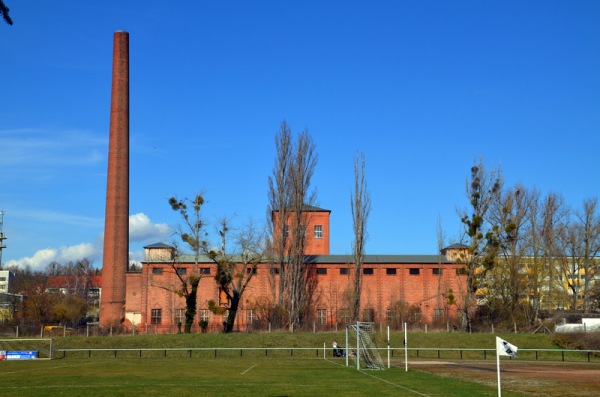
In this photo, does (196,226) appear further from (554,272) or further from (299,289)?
(554,272)

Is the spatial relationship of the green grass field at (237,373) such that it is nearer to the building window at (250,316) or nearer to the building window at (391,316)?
the building window at (391,316)

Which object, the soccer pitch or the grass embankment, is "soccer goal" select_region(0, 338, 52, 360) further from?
the soccer pitch

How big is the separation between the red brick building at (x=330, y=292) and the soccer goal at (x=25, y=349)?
13.9 metres

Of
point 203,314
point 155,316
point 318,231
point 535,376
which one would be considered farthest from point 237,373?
point 318,231

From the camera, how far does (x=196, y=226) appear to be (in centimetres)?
6153

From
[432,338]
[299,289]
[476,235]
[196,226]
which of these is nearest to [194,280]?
[196,226]

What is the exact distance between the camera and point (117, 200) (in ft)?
207

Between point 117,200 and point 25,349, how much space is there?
16.6 metres

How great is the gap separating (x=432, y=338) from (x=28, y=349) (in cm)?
3063

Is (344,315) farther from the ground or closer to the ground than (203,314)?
closer to the ground

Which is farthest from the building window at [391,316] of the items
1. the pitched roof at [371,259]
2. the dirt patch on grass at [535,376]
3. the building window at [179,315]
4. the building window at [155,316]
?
the building window at [155,316]

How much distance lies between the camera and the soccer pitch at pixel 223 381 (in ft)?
77.6

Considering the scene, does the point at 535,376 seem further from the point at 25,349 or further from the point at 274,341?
the point at 25,349

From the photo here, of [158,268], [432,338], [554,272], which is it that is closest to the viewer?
[432,338]
